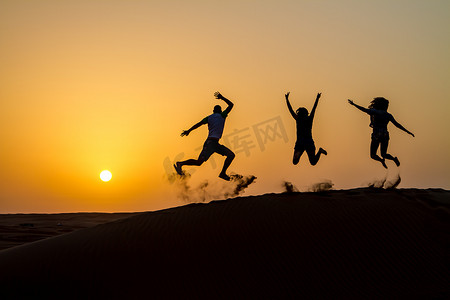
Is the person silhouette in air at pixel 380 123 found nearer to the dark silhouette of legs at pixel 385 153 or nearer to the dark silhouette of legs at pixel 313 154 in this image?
the dark silhouette of legs at pixel 385 153

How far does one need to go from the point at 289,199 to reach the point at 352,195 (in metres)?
1.23

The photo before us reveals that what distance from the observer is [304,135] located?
1077 centimetres

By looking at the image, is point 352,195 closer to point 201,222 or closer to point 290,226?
point 290,226

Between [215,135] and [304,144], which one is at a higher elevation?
[215,135]

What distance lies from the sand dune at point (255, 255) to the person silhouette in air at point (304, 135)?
1970 millimetres

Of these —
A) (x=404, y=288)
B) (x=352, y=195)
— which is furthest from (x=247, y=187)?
(x=404, y=288)

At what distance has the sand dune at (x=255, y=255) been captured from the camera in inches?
273

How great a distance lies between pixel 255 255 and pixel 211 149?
12.7 feet

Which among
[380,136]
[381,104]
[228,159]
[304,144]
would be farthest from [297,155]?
[381,104]

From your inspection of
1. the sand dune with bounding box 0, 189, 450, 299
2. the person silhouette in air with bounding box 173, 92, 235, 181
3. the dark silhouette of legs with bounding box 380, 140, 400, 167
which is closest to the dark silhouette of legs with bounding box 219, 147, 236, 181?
the person silhouette in air with bounding box 173, 92, 235, 181

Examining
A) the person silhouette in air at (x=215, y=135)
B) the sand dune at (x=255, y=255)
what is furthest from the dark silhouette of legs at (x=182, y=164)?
the sand dune at (x=255, y=255)

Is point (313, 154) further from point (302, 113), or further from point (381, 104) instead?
point (381, 104)

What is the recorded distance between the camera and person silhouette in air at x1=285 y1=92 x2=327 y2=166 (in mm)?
10688

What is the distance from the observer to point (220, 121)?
35.3 feet
